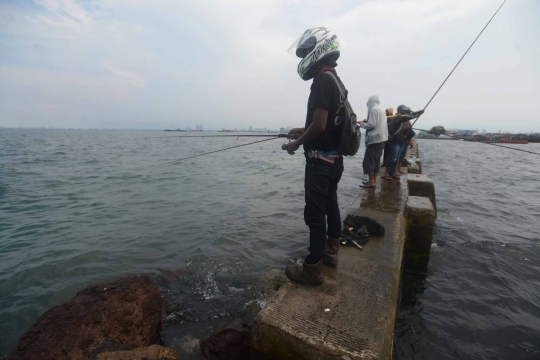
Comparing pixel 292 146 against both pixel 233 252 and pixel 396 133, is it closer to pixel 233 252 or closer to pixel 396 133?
pixel 233 252

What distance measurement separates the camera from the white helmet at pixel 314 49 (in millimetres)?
2633

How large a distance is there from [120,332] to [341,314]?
2197mm

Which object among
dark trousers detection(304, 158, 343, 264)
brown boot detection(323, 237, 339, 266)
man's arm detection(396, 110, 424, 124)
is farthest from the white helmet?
man's arm detection(396, 110, 424, 124)

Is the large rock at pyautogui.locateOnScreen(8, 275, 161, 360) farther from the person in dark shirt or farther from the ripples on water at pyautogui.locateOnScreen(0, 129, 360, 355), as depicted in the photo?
the person in dark shirt

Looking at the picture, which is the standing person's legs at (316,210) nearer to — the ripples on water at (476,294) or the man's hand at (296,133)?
the man's hand at (296,133)

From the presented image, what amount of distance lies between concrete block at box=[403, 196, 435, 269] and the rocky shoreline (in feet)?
10.9

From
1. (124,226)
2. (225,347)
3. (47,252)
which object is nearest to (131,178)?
(124,226)

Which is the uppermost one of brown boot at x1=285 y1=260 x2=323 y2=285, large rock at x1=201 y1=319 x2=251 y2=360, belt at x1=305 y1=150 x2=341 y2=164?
belt at x1=305 y1=150 x2=341 y2=164

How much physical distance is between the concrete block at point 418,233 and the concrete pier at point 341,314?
1.23 m

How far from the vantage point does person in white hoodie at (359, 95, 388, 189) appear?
6.39 metres

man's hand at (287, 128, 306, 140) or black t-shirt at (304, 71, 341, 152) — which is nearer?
black t-shirt at (304, 71, 341, 152)

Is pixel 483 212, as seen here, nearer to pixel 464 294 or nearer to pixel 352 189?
pixel 352 189

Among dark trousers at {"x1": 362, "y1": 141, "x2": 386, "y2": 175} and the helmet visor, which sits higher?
the helmet visor

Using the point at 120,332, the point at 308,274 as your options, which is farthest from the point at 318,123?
the point at 120,332
